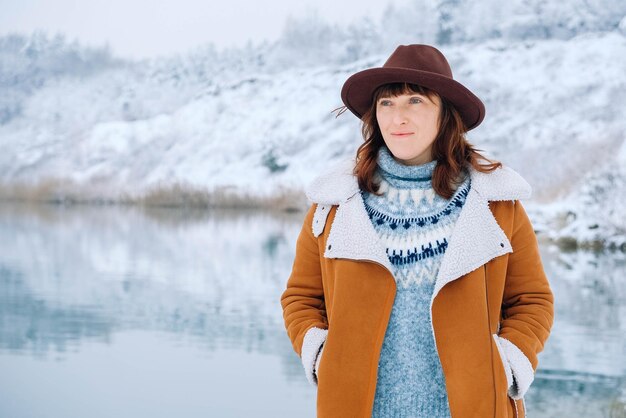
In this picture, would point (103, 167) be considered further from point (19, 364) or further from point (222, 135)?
point (19, 364)

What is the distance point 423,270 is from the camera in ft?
4.95

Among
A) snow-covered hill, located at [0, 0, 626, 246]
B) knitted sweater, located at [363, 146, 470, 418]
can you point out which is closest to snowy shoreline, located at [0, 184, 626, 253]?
snow-covered hill, located at [0, 0, 626, 246]

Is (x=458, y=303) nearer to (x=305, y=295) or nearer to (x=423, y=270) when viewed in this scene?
(x=423, y=270)

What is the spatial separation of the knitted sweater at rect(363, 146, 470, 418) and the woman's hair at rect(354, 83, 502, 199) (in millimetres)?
45

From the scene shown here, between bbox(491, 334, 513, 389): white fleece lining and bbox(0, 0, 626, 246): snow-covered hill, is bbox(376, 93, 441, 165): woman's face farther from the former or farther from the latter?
bbox(0, 0, 626, 246): snow-covered hill

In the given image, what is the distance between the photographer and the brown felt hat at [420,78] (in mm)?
1527

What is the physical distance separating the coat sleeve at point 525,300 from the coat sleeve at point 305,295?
0.35 metres

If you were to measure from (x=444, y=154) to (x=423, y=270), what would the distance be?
232 millimetres

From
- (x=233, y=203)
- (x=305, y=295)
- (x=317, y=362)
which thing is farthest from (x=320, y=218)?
(x=233, y=203)

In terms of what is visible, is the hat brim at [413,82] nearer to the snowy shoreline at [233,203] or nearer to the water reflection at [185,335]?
the water reflection at [185,335]

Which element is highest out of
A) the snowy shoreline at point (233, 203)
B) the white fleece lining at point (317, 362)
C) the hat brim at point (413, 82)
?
the hat brim at point (413, 82)

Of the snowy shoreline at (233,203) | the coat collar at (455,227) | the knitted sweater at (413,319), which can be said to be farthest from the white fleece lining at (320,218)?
the snowy shoreline at (233,203)

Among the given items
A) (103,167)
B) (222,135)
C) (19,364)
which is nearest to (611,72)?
(222,135)

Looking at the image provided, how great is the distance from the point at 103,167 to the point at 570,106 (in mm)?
16831
